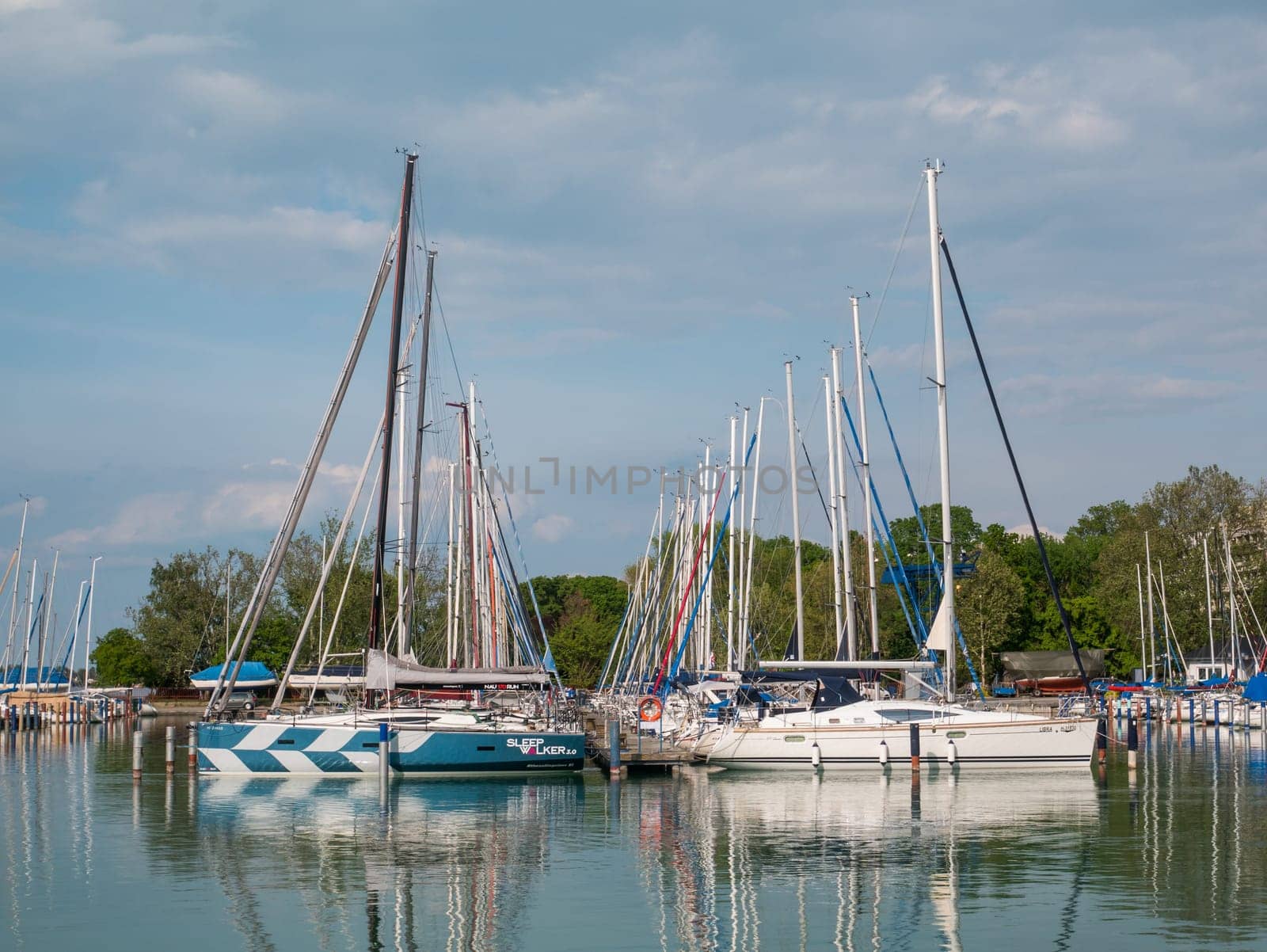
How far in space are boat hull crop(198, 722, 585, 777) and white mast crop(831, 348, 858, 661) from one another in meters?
10.2

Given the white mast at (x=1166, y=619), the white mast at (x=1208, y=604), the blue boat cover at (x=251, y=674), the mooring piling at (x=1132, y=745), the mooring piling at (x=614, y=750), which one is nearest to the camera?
the mooring piling at (x=614, y=750)

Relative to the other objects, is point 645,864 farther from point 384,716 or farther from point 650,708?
point 650,708

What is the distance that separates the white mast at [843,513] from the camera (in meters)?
42.1

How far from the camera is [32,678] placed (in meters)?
102

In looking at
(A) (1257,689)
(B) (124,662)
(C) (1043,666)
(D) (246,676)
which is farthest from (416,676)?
(B) (124,662)

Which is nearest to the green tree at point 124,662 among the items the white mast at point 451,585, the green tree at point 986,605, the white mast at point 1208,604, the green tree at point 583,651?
the green tree at point 583,651

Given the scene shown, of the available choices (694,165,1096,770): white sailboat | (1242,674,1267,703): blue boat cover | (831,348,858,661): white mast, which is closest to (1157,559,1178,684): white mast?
(1242,674,1267,703): blue boat cover

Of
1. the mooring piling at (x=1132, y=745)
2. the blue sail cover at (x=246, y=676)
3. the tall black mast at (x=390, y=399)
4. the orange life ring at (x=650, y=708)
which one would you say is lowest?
the blue sail cover at (x=246, y=676)

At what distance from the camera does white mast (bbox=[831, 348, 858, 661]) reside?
42.1 meters

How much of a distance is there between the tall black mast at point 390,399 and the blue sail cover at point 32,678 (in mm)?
48909

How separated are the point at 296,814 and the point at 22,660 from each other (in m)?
58.2

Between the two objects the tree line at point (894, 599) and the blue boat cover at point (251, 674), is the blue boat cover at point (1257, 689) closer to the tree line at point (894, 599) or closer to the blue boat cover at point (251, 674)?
the tree line at point (894, 599)

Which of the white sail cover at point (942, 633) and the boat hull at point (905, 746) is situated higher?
the white sail cover at point (942, 633)

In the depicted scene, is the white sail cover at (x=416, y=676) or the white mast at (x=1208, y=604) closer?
the white sail cover at (x=416, y=676)
